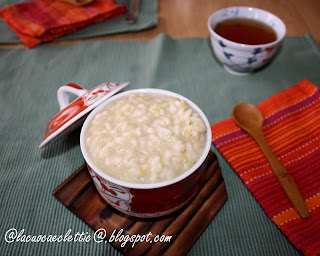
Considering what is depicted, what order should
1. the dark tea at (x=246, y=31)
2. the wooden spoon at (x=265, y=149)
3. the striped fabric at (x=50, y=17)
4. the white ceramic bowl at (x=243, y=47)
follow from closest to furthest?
the wooden spoon at (x=265, y=149) < the white ceramic bowl at (x=243, y=47) < the dark tea at (x=246, y=31) < the striped fabric at (x=50, y=17)

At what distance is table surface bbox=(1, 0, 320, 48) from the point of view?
187 cm

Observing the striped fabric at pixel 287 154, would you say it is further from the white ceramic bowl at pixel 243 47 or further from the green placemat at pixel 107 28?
the green placemat at pixel 107 28

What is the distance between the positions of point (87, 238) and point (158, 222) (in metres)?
0.25

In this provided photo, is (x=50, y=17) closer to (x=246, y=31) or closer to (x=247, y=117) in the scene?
(x=246, y=31)

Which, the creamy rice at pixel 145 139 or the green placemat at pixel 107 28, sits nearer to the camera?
the creamy rice at pixel 145 139

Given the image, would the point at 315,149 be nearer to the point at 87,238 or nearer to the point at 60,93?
the point at 87,238

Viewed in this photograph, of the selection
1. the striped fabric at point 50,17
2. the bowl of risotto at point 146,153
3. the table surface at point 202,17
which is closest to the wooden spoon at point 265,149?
the bowl of risotto at point 146,153

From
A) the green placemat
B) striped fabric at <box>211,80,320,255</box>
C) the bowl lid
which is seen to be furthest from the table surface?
the bowl lid

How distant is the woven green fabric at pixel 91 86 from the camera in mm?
943

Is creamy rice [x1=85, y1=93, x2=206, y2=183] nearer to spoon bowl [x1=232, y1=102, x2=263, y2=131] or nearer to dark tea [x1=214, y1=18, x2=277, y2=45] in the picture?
spoon bowl [x1=232, y1=102, x2=263, y2=131]

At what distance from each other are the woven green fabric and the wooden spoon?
0.10 m

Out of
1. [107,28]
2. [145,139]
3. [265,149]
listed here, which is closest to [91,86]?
[107,28]

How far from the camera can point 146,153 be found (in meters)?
Answer: 0.80

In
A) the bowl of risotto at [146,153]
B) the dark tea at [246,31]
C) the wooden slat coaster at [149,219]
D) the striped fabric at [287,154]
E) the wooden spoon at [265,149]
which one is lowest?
the striped fabric at [287,154]
